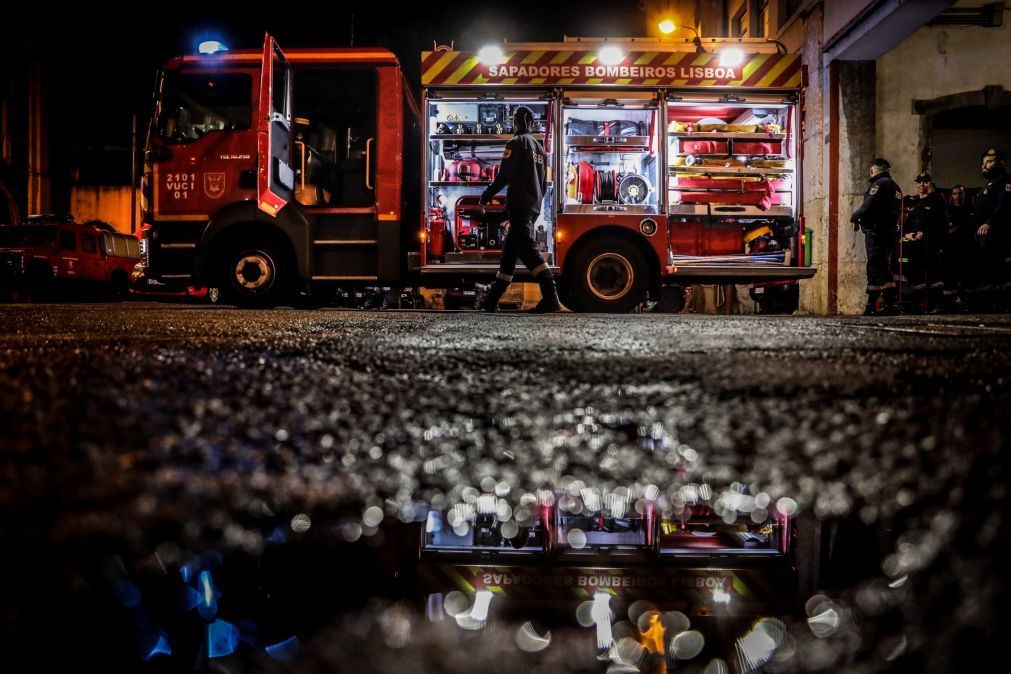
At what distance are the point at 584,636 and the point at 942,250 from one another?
9613 millimetres

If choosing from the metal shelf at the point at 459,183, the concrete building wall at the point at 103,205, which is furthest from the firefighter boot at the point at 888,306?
the concrete building wall at the point at 103,205

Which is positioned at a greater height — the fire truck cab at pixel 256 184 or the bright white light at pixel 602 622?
the fire truck cab at pixel 256 184

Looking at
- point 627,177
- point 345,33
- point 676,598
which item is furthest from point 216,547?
point 345,33

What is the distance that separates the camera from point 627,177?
6895mm

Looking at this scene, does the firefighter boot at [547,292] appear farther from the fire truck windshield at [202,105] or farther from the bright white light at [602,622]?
the bright white light at [602,622]

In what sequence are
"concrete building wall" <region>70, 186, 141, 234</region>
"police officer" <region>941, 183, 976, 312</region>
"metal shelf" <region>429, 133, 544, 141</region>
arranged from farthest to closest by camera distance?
1. "concrete building wall" <region>70, 186, 141, 234</region>
2. "police officer" <region>941, 183, 976, 312</region>
3. "metal shelf" <region>429, 133, 544, 141</region>

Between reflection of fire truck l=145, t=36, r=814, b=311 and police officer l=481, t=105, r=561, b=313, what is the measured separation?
37.3 inches

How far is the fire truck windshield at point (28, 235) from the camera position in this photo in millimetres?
12617

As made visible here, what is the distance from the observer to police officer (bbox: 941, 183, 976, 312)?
335 inches

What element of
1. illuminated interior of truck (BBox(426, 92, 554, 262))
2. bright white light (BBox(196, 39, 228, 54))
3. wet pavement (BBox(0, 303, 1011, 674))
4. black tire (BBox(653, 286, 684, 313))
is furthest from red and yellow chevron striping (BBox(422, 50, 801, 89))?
wet pavement (BBox(0, 303, 1011, 674))

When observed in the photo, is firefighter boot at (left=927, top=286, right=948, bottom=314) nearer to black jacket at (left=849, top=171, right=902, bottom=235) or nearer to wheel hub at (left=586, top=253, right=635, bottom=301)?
black jacket at (left=849, top=171, right=902, bottom=235)

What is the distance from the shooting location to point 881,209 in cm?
704

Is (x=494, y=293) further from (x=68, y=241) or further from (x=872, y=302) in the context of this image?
(x=68, y=241)

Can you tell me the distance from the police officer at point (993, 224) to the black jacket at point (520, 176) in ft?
19.8
